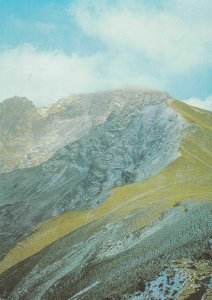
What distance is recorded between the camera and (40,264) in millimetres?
107938

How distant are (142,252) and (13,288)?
34.9m

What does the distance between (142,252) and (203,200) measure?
19.1m

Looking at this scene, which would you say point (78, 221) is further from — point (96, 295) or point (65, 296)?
point (96, 295)

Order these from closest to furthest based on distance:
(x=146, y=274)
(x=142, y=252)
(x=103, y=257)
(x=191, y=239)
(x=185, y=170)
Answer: (x=146, y=274) < (x=191, y=239) < (x=142, y=252) < (x=103, y=257) < (x=185, y=170)

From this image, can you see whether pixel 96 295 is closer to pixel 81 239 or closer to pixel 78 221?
pixel 81 239

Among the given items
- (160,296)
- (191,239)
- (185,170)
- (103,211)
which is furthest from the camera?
(185,170)

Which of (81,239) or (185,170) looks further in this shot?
(185,170)

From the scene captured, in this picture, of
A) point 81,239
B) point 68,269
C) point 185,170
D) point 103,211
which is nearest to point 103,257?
point 68,269

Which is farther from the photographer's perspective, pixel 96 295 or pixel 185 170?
pixel 185 170

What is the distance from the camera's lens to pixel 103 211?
135000 millimetres

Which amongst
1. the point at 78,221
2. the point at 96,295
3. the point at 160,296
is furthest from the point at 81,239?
the point at 160,296

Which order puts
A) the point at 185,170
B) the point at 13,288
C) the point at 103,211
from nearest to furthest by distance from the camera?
the point at 13,288 < the point at 103,211 < the point at 185,170

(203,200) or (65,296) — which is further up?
(203,200)

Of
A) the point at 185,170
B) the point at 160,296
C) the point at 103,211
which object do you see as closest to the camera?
the point at 160,296
